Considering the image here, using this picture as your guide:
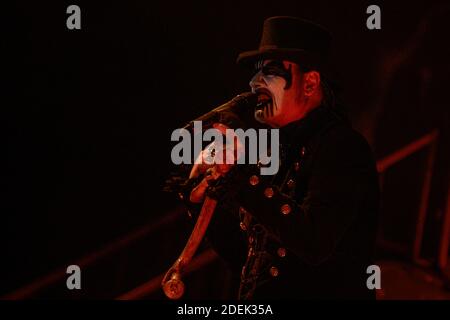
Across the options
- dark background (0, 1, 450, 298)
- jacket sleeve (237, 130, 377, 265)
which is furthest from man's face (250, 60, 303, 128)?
dark background (0, 1, 450, 298)

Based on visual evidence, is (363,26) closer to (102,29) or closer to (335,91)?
(102,29)

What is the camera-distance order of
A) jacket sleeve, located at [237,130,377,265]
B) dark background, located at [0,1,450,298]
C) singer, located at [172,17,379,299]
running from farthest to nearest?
dark background, located at [0,1,450,298]
singer, located at [172,17,379,299]
jacket sleeve, located at [237,130,377,265]

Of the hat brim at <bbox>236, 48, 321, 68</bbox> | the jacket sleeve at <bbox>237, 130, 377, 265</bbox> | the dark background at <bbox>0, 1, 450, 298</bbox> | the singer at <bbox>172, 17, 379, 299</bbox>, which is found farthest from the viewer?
the dark background at <bbox>0, 1, 450, 298</bbox>

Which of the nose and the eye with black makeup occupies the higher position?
the eye with black makeup

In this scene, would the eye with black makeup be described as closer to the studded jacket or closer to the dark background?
the studded jacket

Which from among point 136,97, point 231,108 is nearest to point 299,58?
point 231,108

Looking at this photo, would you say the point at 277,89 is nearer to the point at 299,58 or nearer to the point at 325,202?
the point at 299,58

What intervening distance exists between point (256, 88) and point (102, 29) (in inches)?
119

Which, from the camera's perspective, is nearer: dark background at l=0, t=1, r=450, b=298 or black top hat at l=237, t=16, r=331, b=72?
black top hat at l=237, t=16, r=331, b=72

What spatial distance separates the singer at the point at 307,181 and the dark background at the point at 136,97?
275 cm

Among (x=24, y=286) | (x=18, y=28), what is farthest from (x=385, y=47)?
(x=24, y=286)

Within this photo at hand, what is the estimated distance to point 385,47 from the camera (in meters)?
5.62

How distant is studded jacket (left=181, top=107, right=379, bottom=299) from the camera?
187 centimetres

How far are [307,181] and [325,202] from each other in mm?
226
